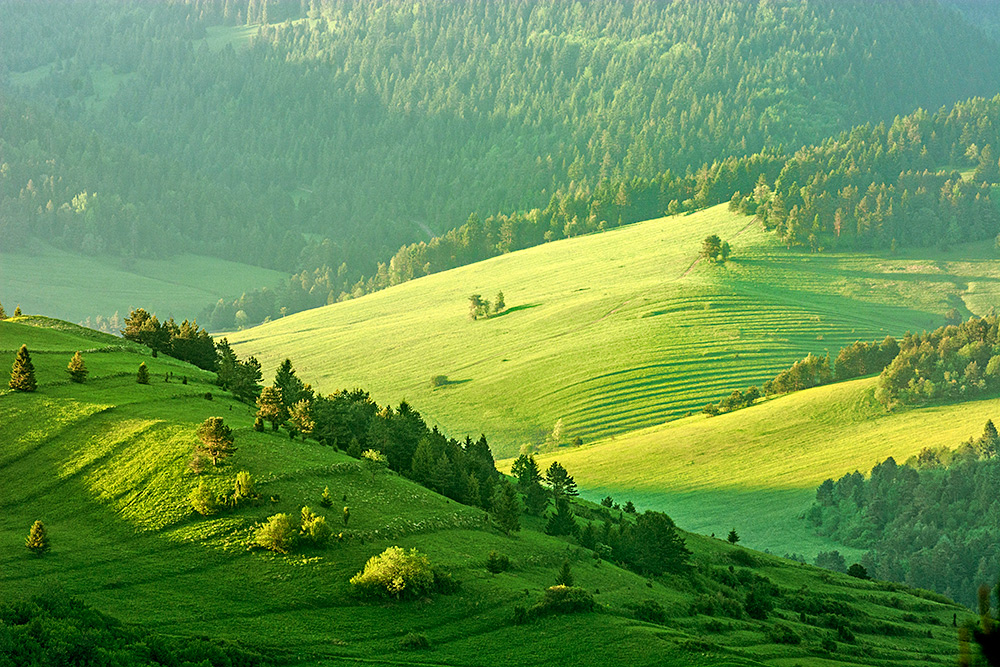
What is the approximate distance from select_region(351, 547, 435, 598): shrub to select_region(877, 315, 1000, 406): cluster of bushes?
461ft

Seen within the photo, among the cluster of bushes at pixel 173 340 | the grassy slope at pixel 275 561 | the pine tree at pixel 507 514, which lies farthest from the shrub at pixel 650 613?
the cluster of bushes at pixel 173 340

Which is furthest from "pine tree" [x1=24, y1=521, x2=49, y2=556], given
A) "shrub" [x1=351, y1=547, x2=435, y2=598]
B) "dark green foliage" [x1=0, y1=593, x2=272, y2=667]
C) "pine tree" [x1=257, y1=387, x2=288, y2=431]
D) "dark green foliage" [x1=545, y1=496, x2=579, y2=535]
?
"dark green foliage" [x1=545, y1=496, x2=579, y2=535]

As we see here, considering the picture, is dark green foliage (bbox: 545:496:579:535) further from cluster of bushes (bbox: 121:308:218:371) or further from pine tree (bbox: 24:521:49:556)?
cluster of bushes (bbox: 121:308:218:371)

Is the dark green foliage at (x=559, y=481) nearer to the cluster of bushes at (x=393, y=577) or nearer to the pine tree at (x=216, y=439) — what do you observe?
the pine tree at (x=216, y=439)

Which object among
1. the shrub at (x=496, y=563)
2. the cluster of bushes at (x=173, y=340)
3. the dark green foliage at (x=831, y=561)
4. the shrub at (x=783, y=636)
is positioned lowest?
the dark green foliage at (x=831, y=561)

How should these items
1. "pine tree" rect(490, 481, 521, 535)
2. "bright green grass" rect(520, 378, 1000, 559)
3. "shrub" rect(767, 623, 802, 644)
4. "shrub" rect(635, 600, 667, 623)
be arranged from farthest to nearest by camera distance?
"bright green grass" rect(520, 378, 1000, 559)
"pine tree" rect(490, 481, 521, 535)
"shrub" rect(767, 623, 802, 644)
"shrub" rect(635, 600, 667, 623)

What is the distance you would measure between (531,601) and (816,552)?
89010mm

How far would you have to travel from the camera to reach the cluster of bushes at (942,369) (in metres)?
170

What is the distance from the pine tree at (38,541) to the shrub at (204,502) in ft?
28.3

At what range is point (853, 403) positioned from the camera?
169 meters

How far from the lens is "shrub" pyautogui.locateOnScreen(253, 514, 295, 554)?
166 ft

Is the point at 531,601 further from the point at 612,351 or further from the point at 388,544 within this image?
the point at 612,351

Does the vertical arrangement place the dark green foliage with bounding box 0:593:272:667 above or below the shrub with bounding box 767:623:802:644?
above

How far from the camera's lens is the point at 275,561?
49.8 metres
